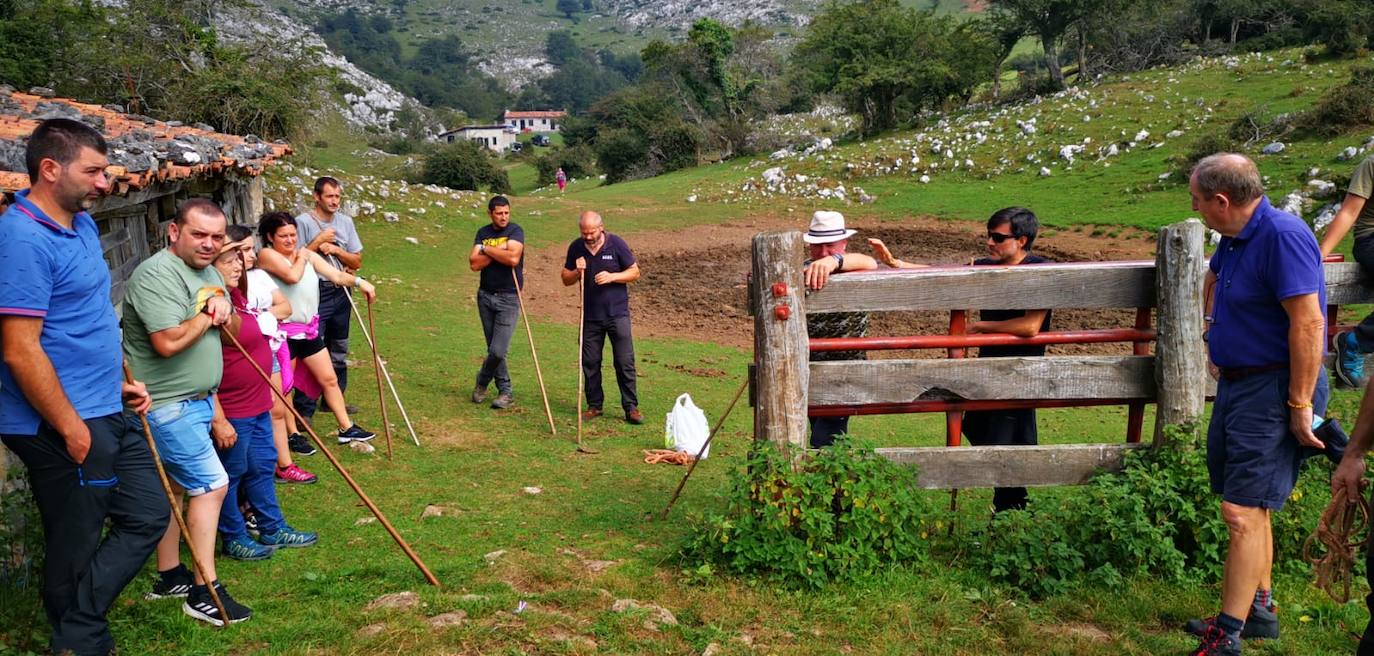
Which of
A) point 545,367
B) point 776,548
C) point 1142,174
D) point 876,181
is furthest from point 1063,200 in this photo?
point 776,548

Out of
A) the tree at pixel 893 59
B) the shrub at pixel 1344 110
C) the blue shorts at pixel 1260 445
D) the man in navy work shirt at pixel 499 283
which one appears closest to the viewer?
the blue shorts at pixel 1260 445

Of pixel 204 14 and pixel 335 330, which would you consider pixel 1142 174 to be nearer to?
pixel 335 330

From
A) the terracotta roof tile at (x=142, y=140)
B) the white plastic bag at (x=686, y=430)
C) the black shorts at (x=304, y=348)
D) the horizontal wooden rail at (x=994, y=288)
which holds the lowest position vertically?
the white plastic bag at (x=686, y=430)

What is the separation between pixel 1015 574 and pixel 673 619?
5.48ft

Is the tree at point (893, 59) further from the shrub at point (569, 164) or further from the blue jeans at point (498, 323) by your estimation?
the blue jeans at point (498, 323)

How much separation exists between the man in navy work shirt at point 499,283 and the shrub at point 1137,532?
549cm

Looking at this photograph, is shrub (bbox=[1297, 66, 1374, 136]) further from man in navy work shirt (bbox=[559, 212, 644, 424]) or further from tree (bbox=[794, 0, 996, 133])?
man in navy work shirt (bbox=[559, 212, 644, 424])

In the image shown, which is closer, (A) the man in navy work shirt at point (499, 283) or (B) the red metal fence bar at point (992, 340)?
(B) the red metal fence bar at point (992, 340)

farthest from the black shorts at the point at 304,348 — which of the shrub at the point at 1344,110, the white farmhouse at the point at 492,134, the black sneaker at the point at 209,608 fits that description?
the white farmhouse at the point at 492,134

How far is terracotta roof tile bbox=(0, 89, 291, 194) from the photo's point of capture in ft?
20.4

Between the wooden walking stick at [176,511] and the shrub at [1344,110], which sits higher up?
the shrub at [1344,110]

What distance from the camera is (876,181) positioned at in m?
26.1

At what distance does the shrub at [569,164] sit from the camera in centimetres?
5362

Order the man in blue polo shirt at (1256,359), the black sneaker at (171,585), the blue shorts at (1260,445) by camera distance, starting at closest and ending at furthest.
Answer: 1. the man in blue polo shirt at (1256,359)
2. the blue shorts at (1260,445)
3. the black sneaker at (171,585)
